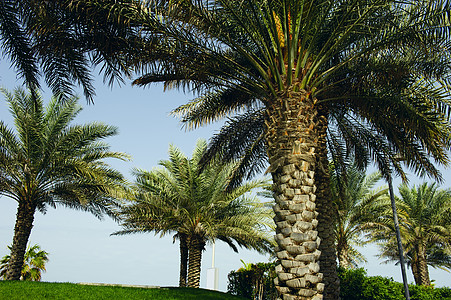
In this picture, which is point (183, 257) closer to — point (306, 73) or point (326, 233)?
point (326, 233)

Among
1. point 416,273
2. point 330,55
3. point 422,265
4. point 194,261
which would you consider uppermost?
point 330,55

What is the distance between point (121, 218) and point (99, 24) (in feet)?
36.8

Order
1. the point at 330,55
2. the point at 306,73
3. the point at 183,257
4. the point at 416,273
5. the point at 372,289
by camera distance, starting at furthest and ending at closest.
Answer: the point at 416,273 → the point at 183,257 → the point at 372,289 → the point at 330,55 → the point at 306,73

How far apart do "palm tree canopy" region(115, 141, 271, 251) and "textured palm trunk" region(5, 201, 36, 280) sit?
3718 millimetres

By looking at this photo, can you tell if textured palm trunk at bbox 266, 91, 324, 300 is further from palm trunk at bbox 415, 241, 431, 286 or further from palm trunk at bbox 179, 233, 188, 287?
A: palm trunk at bbox 415, 241, 431, 286

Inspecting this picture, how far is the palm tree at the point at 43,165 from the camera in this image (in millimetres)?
15516

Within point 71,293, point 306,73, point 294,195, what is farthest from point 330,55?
point 71,293

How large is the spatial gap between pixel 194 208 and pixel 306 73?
38.1 feet

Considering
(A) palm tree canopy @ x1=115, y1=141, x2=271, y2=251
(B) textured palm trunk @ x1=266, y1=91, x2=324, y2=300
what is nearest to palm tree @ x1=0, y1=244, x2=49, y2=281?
(A) palm tree canopy @ x1=115, y1=141, x2=271, y2=251

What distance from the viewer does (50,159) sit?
625 inches

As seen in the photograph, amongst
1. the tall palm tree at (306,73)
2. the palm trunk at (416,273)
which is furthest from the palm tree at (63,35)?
the palm trunk at (416,273)

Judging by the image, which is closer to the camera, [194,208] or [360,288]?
[360,288]

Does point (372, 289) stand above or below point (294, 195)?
below

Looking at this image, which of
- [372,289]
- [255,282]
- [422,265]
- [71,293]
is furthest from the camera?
[422,265]
